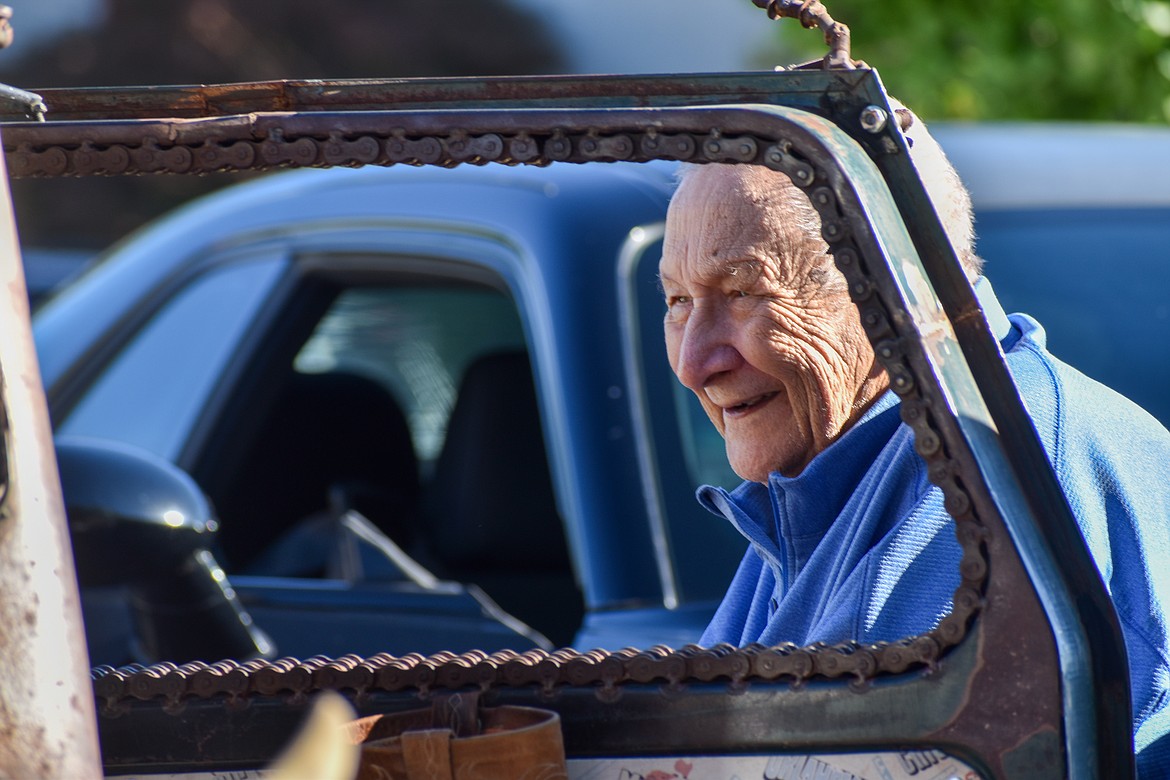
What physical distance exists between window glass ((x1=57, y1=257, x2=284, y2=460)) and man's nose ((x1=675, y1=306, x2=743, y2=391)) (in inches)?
67.3

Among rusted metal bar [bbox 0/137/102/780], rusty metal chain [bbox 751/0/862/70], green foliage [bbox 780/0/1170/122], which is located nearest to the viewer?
rusted metal bar [bbox 0/137/102/780]

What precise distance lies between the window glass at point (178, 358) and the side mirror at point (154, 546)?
2.17ft

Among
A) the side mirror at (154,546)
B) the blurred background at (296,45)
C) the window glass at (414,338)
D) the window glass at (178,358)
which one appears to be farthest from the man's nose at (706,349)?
the blurred background at (296,45)

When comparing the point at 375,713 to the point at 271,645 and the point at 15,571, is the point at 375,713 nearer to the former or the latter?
the point at 15,571

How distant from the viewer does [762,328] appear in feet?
6.55

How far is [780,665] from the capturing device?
143 centimetres

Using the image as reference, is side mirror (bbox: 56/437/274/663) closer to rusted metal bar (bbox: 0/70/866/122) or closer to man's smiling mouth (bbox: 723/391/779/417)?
man's smiling mouth (bbox: 723/391/779/417)

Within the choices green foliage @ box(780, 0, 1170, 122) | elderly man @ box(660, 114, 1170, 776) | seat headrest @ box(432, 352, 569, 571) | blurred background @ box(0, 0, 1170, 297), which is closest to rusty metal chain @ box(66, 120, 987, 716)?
elderly man @ box(660, 114, 1170, 776)

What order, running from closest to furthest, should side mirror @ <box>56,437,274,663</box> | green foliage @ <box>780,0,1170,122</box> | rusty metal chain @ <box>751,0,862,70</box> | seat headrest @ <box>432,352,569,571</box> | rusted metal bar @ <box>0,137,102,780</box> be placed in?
rusted metal bar @ <box>0,137,102,780</box> → rusty metal chain @ <box>751,0,862,70</box> → side mirror @ <box>56,437,274,663</box> → seat headrest @ <box>432,352,569,571</box> → green foliage @ <box>780,0,1170,122</box>

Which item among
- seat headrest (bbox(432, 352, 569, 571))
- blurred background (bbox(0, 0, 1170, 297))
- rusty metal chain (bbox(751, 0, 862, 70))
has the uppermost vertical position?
blurred background (bbox(0, 0, 1170, 297))

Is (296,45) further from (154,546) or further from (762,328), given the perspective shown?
(762,328)

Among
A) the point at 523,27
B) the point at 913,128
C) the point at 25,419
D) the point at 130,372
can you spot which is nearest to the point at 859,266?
the point at 913,128

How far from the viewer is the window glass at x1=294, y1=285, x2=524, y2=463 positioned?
12.5 feet

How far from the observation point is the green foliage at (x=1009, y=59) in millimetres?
6246
